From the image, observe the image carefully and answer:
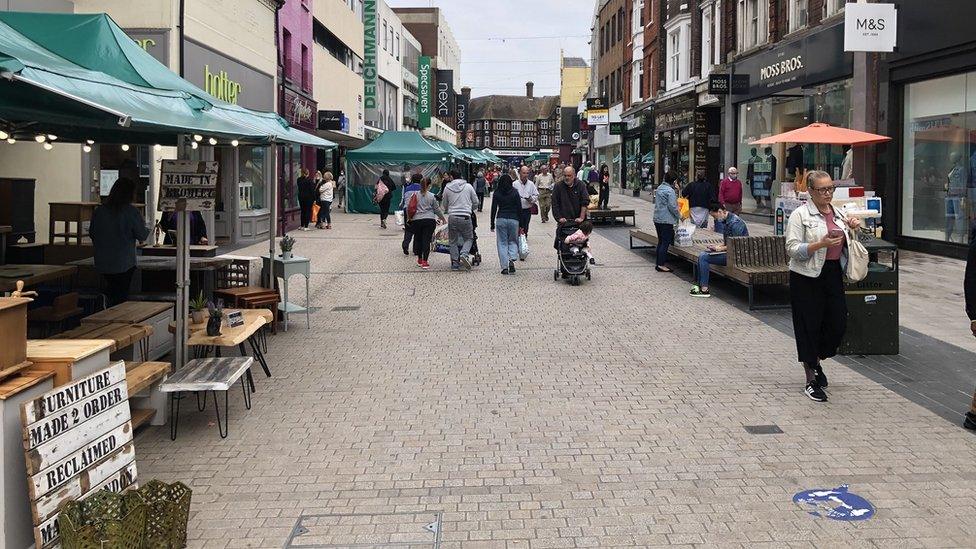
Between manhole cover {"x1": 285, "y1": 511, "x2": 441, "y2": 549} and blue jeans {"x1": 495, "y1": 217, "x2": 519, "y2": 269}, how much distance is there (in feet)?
33.3

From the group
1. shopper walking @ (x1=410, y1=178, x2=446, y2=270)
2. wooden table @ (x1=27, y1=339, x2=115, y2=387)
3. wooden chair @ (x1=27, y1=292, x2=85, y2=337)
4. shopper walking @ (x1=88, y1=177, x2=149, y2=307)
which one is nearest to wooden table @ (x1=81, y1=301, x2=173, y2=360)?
wooden chair @ (x1=27, y1=292, x2=85, y2=337)

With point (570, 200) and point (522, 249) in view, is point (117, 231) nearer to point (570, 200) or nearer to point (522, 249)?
point (570, 200)

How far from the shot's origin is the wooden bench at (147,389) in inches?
217

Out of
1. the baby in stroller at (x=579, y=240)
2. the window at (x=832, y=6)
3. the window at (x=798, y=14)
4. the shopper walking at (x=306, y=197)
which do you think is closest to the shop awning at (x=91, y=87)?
the baby in stroller at (x=579, y=240)

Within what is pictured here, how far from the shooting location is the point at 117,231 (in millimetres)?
8312

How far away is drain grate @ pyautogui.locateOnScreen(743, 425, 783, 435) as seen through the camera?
619 centimetres

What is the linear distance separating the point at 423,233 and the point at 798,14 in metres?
12.9

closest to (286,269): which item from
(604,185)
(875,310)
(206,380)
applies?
(206,380)

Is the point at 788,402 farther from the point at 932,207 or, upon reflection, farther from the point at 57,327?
the point at 932,207

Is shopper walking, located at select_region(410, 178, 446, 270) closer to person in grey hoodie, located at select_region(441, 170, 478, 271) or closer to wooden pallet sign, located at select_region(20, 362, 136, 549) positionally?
person in grey hoodie, located at select_region(441, 170, 478, 271)

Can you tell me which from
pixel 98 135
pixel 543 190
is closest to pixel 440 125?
pixel 543 190

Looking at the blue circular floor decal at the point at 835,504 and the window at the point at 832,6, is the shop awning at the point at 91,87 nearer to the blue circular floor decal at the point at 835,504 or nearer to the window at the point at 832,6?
the blue circular floor decal at the point at 835,504

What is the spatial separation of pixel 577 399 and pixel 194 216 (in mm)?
8374

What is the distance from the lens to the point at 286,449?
232 inches
